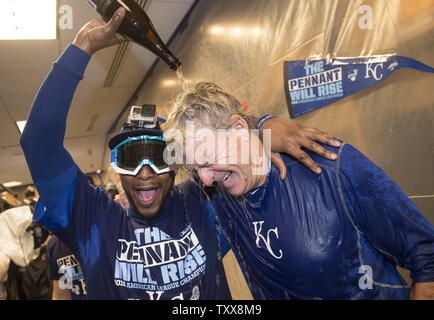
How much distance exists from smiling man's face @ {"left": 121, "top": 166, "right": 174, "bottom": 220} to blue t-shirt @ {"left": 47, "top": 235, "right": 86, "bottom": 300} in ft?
2.72

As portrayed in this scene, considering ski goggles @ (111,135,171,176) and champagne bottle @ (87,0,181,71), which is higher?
champagne bottle @ (87,0,181,71)

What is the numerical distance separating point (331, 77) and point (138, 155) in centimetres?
113

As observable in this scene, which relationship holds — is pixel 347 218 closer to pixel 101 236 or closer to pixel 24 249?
pixel 101 236

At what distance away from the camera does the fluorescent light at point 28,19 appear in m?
2.23

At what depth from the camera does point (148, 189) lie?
131 cm

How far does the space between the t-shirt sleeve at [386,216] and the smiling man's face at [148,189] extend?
761mm

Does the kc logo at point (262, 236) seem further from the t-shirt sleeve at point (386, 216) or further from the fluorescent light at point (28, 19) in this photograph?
the fluorescent light at point (28, 19)

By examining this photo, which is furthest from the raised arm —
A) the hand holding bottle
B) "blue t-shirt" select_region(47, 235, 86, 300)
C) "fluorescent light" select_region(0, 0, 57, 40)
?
"fluorescent light" select_region(0, 0, 57, 40)

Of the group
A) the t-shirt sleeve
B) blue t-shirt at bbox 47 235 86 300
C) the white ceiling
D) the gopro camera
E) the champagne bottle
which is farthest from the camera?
the white ceiling

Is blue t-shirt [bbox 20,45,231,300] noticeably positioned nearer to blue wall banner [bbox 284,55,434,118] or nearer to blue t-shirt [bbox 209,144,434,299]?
blue t-shirt [bbox 209,144,434,299]

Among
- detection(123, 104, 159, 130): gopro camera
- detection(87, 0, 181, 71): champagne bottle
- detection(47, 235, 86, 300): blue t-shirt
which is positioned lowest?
detection(47, 235, 86, 300): blue t-shirt

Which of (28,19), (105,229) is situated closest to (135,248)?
(105,229)

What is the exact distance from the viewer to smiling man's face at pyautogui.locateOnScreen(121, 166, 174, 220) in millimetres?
1240
